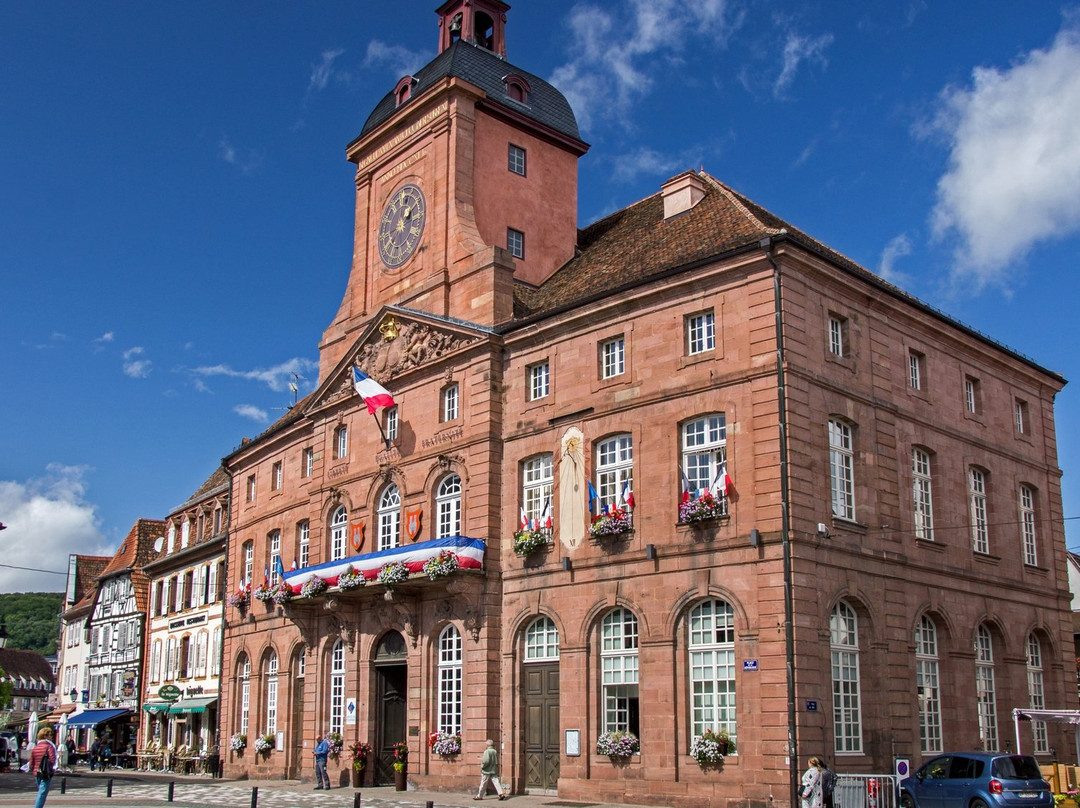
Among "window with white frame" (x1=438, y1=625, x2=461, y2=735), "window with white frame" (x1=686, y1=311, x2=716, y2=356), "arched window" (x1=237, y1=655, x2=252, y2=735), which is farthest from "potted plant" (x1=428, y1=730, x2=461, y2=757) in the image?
"arched window" (x1=237, y1=655, x2=252, y2=735)

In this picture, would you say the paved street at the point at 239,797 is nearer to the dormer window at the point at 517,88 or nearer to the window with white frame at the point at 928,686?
the window with white frame at the point at 928,686

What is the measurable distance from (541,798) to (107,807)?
31.9 ft

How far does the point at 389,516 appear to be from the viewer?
36312 mm

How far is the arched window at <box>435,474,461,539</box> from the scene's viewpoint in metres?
33.6

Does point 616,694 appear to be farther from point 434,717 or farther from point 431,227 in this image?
point 431,227

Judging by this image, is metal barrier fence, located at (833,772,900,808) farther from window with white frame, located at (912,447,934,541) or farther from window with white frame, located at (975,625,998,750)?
window with white frame, located at (975,625,998,750)

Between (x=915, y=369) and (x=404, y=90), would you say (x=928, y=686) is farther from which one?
(x=404, y=90)

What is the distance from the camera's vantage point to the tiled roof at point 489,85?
38219 mm

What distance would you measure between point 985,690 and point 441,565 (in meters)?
14.4

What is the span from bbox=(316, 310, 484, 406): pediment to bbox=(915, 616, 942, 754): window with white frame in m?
13.7

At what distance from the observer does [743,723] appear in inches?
993

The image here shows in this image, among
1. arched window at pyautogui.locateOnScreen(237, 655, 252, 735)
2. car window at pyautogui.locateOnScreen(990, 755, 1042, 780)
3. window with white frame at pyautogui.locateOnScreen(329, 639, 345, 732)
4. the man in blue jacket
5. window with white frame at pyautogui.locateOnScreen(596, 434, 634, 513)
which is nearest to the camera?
car window at pyautogui.locateOnScreen(990, 755, 1042, 780)

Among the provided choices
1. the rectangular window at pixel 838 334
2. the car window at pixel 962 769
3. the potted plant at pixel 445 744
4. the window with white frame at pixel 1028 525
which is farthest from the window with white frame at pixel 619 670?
the window with white frame at pixel 1028 525

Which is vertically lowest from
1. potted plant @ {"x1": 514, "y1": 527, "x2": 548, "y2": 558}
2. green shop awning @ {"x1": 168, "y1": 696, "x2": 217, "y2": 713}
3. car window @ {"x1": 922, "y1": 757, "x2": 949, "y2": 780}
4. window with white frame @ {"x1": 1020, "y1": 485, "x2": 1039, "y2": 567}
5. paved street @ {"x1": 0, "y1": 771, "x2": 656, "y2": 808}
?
paved street @ {"x1": 0, "y1": 771, "x2": 656, "y2": 808}
